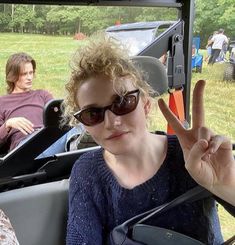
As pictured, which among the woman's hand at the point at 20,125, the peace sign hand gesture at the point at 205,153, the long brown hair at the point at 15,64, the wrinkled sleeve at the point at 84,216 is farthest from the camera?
the long brown hair at the point at 15,64

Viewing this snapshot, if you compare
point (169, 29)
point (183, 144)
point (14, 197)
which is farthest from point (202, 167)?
point (169, 29)

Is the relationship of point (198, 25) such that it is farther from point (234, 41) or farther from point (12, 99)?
point (12, 99)

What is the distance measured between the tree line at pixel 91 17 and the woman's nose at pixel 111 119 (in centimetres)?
91

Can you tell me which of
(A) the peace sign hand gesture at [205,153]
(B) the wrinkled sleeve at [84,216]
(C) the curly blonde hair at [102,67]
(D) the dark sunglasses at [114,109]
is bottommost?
(B) the wrinkled sleeve at [84,216]

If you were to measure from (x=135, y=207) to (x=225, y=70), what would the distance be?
1.72 meters

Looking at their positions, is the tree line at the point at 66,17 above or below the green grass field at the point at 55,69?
above

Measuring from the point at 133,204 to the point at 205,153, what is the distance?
0.35 meters

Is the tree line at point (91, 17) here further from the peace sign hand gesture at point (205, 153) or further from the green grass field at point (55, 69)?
the peace sign hand gesture at point (205, 153)

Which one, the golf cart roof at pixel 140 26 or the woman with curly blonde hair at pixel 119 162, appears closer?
the woman with curly blonde hair at pixel 119 162

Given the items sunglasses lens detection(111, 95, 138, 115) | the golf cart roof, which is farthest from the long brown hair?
sunglasses lens detection(111, 95, 138, 115)

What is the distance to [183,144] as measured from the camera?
3.90ft

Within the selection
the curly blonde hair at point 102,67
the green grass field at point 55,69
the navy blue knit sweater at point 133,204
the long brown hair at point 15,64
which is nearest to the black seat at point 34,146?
the curly blonde hair at point 102,67

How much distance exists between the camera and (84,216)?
1.38 meters

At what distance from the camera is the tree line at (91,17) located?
2.14 m
